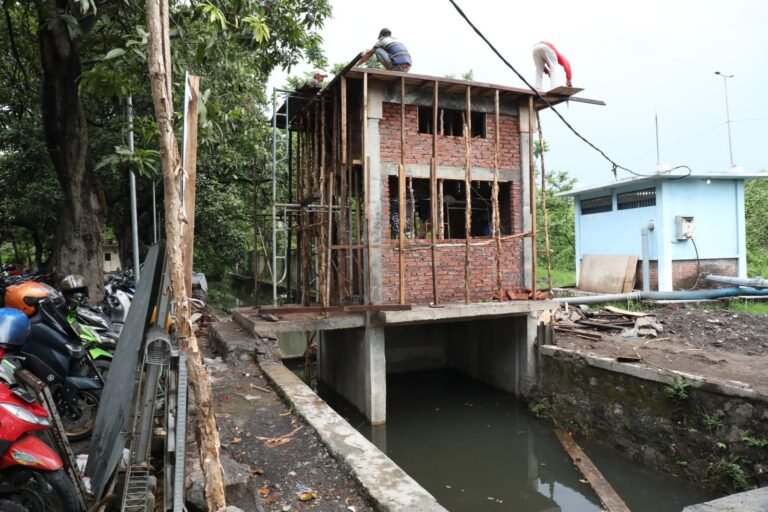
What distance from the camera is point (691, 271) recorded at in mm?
13648

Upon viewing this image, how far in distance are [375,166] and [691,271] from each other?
10299 mm

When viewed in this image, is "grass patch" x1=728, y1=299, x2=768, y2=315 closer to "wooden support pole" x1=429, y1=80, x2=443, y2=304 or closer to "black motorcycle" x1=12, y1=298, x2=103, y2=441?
"wooden support pole" x1=429, y1=80, x2=443, y2=304

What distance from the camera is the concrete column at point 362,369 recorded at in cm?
830

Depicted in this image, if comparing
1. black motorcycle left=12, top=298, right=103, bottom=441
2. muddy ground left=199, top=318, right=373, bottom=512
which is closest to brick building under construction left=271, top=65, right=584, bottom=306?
muddy ground left=199, top=318, right=373, bottom=512

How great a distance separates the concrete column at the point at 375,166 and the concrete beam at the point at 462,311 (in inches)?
26.9

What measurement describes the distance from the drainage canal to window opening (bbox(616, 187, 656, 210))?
25.7 ft

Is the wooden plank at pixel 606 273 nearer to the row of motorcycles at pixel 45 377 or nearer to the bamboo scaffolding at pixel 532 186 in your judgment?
the bamboo scaffolding at pixel 532 186

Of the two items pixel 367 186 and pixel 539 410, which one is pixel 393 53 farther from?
pixel 539 410

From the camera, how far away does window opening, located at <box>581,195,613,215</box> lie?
15562 mm

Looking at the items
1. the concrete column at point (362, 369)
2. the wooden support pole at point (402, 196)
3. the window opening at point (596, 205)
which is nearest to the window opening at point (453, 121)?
the wooden support pole at point (402, 196)

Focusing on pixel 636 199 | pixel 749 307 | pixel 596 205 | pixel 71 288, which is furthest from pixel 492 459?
pixel 596 205

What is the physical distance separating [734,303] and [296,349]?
11.9m

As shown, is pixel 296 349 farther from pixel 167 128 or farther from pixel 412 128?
pixel 167 128

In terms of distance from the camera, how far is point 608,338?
9.57 metres
